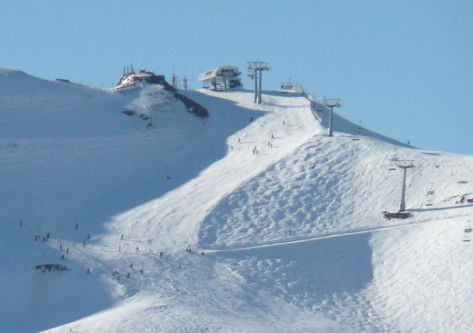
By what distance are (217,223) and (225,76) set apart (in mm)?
38878

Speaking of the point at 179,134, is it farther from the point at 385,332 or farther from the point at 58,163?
the point at 385,332

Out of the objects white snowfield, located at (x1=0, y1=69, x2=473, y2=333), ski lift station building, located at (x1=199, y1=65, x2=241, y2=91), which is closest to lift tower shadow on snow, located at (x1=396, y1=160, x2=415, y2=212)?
white snowfield, located at (x1=0, y1=69, x2=473, y2=333)

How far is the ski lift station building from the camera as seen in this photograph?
109875 millimetres

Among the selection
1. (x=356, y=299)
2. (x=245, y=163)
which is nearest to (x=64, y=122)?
(x=245, y=163)

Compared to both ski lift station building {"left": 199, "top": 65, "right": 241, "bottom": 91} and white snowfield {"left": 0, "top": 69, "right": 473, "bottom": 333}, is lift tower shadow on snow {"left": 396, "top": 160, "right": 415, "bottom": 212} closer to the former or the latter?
white snowfield {"left": 0, "top": 69, "right": 473, "bottom": 333}

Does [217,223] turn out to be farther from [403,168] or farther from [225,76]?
[225,76]

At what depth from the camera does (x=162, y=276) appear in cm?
6469

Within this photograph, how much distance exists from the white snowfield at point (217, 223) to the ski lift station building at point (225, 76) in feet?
45.6

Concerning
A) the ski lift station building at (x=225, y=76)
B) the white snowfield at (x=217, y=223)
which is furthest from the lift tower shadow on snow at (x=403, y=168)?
the ski lift station building at (x=225, y=76)

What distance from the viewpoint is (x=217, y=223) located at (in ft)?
236

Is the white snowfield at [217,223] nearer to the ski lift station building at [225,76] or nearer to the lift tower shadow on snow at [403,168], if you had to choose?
the lift tower shadow on snow at [403,168]

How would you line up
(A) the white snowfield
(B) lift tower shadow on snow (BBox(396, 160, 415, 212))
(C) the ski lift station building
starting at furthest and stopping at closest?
(C) the ski lift station building < (B) lift tower shadow on snow (BBox(396, 160, 415, 212)) < (A) the white snowfield

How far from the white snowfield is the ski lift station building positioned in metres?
13.9

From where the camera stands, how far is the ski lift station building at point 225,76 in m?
110
